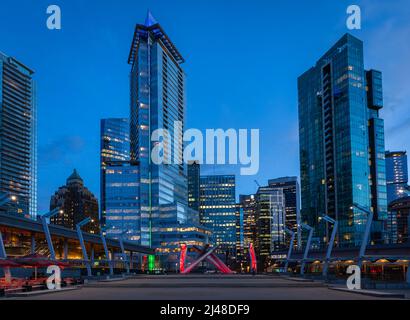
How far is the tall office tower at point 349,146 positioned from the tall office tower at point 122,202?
67.8m

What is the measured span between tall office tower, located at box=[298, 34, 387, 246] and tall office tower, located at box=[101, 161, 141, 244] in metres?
67.8

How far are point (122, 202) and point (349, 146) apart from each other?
85051 mm

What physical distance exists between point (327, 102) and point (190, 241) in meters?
69.9

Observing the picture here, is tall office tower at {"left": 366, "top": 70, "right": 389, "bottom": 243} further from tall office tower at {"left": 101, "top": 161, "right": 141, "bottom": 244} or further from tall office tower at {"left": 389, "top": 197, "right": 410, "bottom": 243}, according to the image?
tall office tower at {"left": 101, "top": 161, "right": 141, "bottom": 244}

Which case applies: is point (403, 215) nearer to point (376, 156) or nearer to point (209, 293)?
point (376, 156)

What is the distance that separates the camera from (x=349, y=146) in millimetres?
162125

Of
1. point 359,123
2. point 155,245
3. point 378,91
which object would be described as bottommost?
point 155,245

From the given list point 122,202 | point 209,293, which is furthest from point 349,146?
point 209,293

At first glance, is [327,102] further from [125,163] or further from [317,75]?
[125,163]

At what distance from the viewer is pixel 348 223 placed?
524 feet

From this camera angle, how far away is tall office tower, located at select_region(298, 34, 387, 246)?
6284 inches
